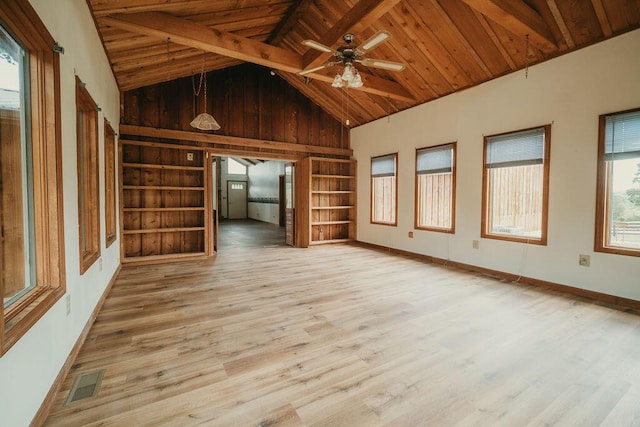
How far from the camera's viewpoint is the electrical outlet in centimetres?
339

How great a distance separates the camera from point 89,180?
2871 mm

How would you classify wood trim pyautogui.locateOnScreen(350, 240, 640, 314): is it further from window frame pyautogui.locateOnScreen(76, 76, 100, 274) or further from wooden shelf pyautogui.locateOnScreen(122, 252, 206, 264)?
window frame pyautogui.locateOnScreen(76, 76, 100, 274)

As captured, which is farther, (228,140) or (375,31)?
(228,140)

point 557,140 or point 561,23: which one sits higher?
point 561,23

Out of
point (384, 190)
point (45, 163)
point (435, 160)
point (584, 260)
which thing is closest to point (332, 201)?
point (384, 190)

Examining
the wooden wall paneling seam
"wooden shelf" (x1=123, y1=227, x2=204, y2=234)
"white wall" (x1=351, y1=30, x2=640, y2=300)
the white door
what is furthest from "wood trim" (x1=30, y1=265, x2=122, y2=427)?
the white door

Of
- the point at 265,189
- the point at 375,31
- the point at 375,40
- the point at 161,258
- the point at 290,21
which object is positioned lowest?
the point at 161,258

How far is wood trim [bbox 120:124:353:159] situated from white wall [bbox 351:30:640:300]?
2400mm

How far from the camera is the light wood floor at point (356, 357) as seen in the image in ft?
5.16

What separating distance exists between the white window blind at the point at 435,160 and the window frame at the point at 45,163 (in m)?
4.97

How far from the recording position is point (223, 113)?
5.85 metres

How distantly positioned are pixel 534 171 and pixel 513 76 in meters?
1.36

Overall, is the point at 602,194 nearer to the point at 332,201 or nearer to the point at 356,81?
the point at 356,81

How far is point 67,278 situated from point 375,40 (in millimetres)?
3200
